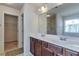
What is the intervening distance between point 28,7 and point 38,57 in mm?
746

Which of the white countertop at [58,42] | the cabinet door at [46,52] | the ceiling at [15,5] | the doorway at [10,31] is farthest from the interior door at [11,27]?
the cabinet door at [46,52]

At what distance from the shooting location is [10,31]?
5.19ft

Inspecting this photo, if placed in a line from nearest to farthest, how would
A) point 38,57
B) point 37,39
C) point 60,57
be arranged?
point 60,57, point 38,57, point 37,39

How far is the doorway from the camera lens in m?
1.56

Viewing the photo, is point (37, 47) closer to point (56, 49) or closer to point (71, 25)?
point (56, 49)

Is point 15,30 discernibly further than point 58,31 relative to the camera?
Yes

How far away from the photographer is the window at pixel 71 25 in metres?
1.30

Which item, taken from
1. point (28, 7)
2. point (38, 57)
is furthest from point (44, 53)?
point (28, 7)

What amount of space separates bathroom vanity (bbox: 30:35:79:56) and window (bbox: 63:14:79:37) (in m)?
0.14

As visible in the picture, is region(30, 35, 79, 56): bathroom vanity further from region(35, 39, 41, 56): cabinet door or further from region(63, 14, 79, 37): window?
region(63, 14, 79, 37): window

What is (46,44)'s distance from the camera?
1493 millimetres

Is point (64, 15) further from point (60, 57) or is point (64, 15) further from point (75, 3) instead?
point (60, 57)

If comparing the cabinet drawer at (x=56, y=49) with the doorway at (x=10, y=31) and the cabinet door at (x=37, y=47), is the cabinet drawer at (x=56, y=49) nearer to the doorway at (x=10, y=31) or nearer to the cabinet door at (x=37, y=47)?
the cabinet door at (x=37, y=47)

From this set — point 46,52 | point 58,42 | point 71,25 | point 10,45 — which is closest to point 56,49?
point 58,42
